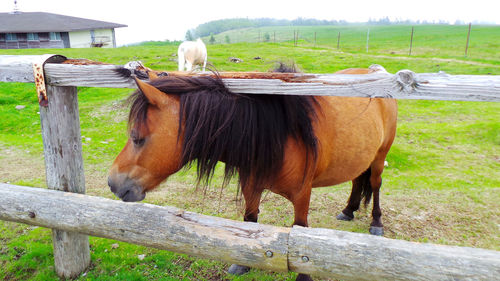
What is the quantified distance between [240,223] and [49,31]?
1487 inches

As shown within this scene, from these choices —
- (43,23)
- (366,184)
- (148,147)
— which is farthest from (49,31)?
(148,147)

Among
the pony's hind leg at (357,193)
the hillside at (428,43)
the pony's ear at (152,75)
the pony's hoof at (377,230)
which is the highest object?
the hillside at (428,43)

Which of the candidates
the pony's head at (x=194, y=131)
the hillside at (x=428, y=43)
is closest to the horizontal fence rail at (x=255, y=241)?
the pony's head at (x=194, y=131)

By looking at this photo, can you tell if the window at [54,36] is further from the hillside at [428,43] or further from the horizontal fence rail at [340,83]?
the horizontal fence rail at [340,83]

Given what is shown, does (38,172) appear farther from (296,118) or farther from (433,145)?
(433,145)

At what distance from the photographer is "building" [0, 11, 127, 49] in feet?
105

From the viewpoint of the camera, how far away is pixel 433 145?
668 centimetres

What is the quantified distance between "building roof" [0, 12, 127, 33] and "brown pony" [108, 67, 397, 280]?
121ft

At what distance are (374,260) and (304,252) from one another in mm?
362

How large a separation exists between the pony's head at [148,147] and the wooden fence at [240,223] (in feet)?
0.78

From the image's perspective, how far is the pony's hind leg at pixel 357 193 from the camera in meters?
3.93

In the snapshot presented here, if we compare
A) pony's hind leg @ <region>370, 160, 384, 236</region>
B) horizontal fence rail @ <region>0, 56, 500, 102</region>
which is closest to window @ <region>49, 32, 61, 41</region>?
horizontal fence rail @ <region>0, 56, 500, 102</region>

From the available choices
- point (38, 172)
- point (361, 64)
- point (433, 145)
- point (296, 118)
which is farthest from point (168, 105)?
point (361, 64)

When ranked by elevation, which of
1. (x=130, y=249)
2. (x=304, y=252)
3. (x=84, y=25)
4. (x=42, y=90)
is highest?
(x=84, y=25)
